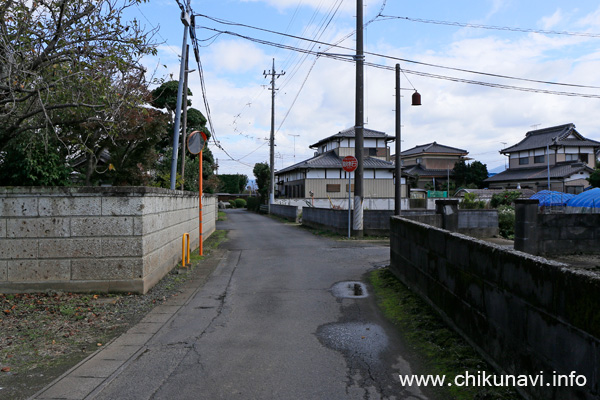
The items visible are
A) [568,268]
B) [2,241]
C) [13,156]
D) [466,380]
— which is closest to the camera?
[568,268]

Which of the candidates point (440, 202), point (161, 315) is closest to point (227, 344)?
point (161, 315)

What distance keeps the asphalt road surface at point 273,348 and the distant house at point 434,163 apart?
48.6 meters

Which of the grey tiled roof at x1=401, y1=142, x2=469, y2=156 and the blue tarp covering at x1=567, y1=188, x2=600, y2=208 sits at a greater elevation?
the grey tiled roof at x1=401, y1=142, x2=469, y2=156

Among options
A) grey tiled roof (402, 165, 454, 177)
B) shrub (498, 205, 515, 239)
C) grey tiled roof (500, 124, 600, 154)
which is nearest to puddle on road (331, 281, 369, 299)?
shrub (498, 205, 515, 239)

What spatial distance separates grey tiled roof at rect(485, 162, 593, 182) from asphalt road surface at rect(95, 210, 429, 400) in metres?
39.9

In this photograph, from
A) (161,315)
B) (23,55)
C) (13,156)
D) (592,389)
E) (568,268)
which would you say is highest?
(23,55)

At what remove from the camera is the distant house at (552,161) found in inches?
1618

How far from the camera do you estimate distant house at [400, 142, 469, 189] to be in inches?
2189

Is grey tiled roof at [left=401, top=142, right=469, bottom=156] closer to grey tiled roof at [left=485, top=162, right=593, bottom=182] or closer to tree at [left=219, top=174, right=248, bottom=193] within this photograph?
grey tiled roof at [left=485, top=162, right=593, bottom=182]

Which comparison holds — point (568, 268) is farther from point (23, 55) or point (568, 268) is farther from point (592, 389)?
point (23, 55)

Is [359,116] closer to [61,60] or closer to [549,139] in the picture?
[61,60]

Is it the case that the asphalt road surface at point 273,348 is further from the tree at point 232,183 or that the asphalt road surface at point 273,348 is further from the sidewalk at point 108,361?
the tree at point 232,183

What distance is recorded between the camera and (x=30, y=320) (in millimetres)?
5961

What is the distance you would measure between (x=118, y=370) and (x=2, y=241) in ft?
13.2
